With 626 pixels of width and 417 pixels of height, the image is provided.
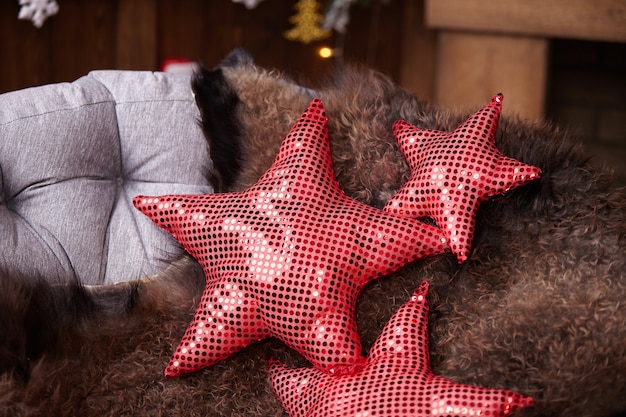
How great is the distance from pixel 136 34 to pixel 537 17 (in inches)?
51.7

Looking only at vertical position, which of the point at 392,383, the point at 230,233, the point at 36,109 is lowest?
the point at 392,383

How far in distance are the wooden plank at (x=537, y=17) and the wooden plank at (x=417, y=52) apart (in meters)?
0.45

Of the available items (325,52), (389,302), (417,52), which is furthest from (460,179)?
(417,52)

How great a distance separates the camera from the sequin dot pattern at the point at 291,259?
894 mm

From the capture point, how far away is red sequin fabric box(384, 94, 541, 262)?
3.11ft

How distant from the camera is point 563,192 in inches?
39.1

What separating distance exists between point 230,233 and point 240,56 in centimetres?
46

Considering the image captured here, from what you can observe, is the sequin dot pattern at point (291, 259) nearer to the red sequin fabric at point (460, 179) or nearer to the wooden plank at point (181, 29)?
the red sequin fabric at point (460, 179)

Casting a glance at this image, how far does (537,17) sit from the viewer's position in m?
1.96

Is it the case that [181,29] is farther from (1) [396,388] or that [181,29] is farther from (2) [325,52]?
(1) [396,388]

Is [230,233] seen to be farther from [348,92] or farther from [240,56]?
[240,56]

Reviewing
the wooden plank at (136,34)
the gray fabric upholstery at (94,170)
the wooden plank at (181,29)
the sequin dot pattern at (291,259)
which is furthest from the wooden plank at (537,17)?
the sequin dot pattern at (291,259)

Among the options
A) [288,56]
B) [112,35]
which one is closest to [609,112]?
[288,56]

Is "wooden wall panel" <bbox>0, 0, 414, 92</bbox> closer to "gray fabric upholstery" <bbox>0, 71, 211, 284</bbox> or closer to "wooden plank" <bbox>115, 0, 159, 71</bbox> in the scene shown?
"wooden plank" <bbox>115, 0, 159, 71</bbox>
